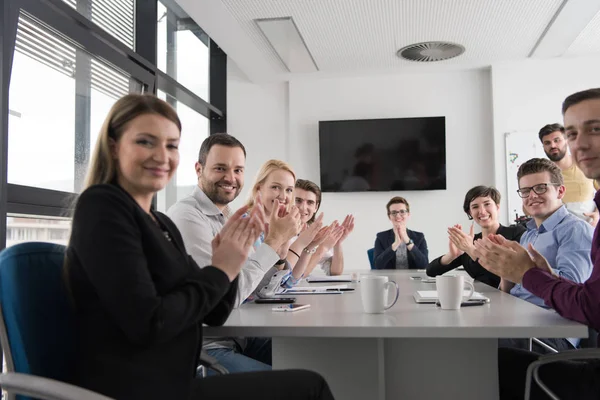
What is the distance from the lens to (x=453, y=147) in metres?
6.32

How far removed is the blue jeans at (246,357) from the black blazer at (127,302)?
49cm

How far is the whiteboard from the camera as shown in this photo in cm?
592

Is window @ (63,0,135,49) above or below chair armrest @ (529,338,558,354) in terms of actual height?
above

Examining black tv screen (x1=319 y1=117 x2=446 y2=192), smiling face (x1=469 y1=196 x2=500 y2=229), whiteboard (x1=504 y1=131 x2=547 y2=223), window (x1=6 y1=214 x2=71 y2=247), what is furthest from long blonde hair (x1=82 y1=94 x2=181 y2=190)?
whiteboard (x1=504 y1=131 x2=547 y2=223)

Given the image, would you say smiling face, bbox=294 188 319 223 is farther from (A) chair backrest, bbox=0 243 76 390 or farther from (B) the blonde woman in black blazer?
(A) chair backrest, bbox=0 243 76 390

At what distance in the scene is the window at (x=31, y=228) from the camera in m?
2.68

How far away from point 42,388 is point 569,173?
429 centimetres

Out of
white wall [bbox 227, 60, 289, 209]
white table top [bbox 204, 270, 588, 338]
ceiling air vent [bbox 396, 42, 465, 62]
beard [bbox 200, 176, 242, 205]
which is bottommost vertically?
white table top [bbox 204, 270, 588, 338]

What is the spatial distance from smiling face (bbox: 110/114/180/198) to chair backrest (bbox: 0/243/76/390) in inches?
8.9

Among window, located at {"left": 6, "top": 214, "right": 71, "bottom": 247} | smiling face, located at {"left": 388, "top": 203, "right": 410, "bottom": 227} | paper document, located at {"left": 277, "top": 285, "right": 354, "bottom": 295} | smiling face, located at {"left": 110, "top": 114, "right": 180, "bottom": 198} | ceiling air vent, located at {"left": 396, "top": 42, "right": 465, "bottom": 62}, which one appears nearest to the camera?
smiling face, located at {"left": 110, "top": 114, "right": 180, "bottom": 198}

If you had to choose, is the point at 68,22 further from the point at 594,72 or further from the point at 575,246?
the point at 594,72

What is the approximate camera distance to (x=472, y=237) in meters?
3.12

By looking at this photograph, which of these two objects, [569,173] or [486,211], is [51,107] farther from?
[569,173]

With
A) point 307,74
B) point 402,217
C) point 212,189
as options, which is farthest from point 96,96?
point 307,74
